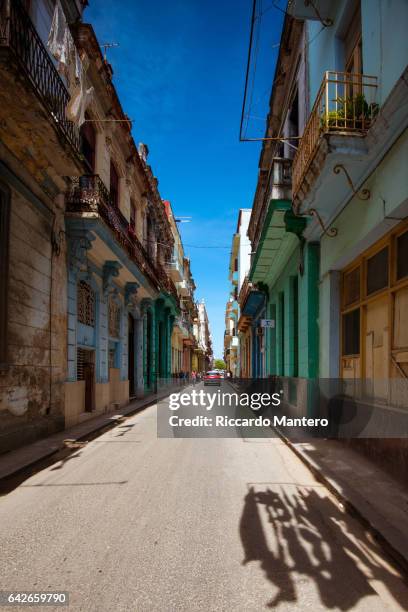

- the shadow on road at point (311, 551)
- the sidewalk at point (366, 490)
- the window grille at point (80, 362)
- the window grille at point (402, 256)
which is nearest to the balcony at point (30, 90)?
the window grille at point (80, 362)

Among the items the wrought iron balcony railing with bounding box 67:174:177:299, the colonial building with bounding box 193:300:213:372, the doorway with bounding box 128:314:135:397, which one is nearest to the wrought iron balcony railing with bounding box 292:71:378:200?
the wrought iron balcony railing with bounding box 67:174:177:299

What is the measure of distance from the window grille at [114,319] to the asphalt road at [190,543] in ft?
31.0

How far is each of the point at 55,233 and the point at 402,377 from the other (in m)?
7.86

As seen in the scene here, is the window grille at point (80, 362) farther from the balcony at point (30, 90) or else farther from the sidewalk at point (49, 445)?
the balcony at point (30, 90)

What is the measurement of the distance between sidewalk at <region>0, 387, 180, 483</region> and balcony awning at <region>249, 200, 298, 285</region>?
6.75 metres

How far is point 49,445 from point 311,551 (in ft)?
19.4

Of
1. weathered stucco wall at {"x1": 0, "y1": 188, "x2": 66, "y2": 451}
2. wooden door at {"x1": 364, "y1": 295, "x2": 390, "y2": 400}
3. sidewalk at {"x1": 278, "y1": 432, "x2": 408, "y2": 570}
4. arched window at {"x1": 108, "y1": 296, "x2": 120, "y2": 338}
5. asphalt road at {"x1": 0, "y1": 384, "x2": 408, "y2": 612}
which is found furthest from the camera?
arched window at {"x1": 108, "y1": 296, "x2": 120, "y2": 338}

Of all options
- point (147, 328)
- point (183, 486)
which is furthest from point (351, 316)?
point (147, 328)

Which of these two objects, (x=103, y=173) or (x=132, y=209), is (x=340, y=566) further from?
(x=132, y=209)

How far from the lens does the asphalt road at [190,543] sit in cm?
307

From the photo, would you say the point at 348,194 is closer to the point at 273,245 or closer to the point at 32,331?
the point at 273,245

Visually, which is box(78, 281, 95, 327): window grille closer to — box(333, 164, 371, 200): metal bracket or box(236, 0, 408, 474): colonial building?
box(236, 0, 408, 474): colonial building

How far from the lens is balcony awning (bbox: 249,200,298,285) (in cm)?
1052

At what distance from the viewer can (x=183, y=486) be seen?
5.75 meters
